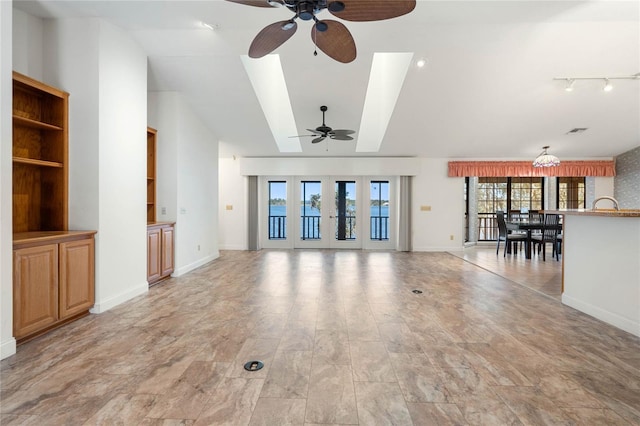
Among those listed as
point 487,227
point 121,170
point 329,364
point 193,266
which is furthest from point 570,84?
point 193,266

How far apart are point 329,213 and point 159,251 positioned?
4.48 m

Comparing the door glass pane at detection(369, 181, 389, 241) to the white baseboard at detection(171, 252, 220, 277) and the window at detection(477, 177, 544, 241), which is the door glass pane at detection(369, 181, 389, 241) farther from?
the white baseboard at detection(171, 252, 220, 277)

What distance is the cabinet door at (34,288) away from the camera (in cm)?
235

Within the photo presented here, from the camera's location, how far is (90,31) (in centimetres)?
317

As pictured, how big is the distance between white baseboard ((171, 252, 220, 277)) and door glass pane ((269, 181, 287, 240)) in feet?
6.50

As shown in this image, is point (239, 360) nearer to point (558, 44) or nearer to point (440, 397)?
point (440, 397)

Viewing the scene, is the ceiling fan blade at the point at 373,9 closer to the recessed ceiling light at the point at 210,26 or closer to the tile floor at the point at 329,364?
the recessed ceiling light at the point at 210,26

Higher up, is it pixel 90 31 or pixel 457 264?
pixel 90 31

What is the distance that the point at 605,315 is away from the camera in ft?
9.50

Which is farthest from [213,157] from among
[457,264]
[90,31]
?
[457,264]

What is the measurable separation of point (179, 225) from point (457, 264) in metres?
5.18

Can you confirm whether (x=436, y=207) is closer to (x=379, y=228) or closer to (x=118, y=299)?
(x=379, y=228)

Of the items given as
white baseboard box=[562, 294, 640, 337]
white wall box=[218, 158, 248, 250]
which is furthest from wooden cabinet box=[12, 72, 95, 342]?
white baseboard box=[562, 294, 640, 337]

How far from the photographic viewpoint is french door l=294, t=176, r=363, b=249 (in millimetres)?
7926
